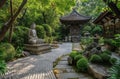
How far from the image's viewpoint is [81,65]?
647 centimetres

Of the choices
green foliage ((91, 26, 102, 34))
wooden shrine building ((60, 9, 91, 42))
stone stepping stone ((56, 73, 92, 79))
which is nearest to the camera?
stone stepping stone ((56, 73, 92, 79))

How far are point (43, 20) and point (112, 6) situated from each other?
16.5m

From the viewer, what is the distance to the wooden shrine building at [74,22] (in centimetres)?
2402

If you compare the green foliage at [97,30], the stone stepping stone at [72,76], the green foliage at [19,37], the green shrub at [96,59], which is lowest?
the stone stepping stone at [72,76]

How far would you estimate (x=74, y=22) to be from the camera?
80.3ft

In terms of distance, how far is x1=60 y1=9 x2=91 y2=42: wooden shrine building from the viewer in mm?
24016

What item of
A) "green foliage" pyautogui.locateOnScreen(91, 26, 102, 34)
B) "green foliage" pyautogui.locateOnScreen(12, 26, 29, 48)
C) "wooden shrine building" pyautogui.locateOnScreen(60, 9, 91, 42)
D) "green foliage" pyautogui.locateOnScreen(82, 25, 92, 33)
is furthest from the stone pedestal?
"green foliage" pyautogui.locateOnScreen(82, 25, 92, 33)

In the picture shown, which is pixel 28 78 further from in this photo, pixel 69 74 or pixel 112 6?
pixel 112 6

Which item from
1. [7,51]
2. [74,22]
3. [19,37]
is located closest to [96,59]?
[7,51]

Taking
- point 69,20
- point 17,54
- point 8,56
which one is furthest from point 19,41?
point 69,20

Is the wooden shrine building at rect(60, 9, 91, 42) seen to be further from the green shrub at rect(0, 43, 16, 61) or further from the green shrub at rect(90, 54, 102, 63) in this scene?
the green shrub at rect(90, 54, 102, 63)

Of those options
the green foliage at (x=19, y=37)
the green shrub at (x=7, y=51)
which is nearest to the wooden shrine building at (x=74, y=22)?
the green foliage at (x=19, y=37)

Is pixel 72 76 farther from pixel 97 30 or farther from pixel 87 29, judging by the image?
pixel 87 29

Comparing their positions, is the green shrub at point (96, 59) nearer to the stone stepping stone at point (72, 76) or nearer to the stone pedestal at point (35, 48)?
the stone stepping stone at point (72, 76)
